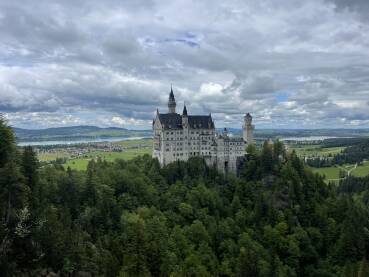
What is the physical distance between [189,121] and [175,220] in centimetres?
4236

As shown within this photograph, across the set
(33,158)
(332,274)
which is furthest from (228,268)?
(33,158)

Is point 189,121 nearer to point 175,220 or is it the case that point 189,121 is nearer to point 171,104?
point 171,104

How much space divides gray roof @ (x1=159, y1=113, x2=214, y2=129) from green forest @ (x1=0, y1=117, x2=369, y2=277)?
13650mm

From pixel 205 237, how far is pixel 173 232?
819 cm

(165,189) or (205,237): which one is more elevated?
(165,189)

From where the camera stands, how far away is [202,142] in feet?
474

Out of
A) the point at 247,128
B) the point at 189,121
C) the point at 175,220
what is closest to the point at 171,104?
the point at 189,121

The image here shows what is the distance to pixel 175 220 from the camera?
113m

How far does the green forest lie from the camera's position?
209 ft

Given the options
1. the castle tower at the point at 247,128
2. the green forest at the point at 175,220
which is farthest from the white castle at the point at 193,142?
the castle tower at the point at 247,128

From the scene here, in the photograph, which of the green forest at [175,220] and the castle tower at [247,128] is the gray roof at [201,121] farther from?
the green forest at [175,220]

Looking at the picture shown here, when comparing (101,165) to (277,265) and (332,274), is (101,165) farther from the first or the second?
(332,274)

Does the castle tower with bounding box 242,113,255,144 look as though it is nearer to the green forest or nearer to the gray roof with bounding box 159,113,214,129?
the green forest

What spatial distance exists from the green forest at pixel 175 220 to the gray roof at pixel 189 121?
13.6 m
